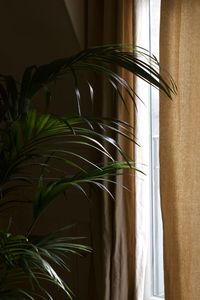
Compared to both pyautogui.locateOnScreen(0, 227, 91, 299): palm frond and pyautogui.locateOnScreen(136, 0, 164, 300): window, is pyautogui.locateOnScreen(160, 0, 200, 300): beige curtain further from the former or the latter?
pyautogui.locateOnScreen(0, 227, 91, 299): palm frond

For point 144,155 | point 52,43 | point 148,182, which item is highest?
point 52,43

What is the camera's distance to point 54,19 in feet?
6.65

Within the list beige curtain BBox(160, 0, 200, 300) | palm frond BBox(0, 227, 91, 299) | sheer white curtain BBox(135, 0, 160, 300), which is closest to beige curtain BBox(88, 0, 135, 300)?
sheer white curtain BBox(135, 0, 160, 300)

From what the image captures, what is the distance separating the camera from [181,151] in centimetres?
165

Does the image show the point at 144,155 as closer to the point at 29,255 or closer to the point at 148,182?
the point at 148,182

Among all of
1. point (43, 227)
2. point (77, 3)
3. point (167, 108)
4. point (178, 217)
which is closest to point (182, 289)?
point (178, 217)

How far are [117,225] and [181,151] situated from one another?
0.39 meters

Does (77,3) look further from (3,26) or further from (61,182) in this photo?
(61,182)

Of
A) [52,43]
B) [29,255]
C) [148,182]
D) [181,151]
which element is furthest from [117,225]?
[52,43]

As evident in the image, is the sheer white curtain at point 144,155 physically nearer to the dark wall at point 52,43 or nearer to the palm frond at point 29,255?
the dark wall at point 52,43

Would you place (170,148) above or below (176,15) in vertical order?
below

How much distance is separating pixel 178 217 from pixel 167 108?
1.36 feet

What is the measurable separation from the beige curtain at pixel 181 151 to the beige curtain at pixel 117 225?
170 mm

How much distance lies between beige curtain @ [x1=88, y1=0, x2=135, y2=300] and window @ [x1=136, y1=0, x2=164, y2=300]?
0.03m
